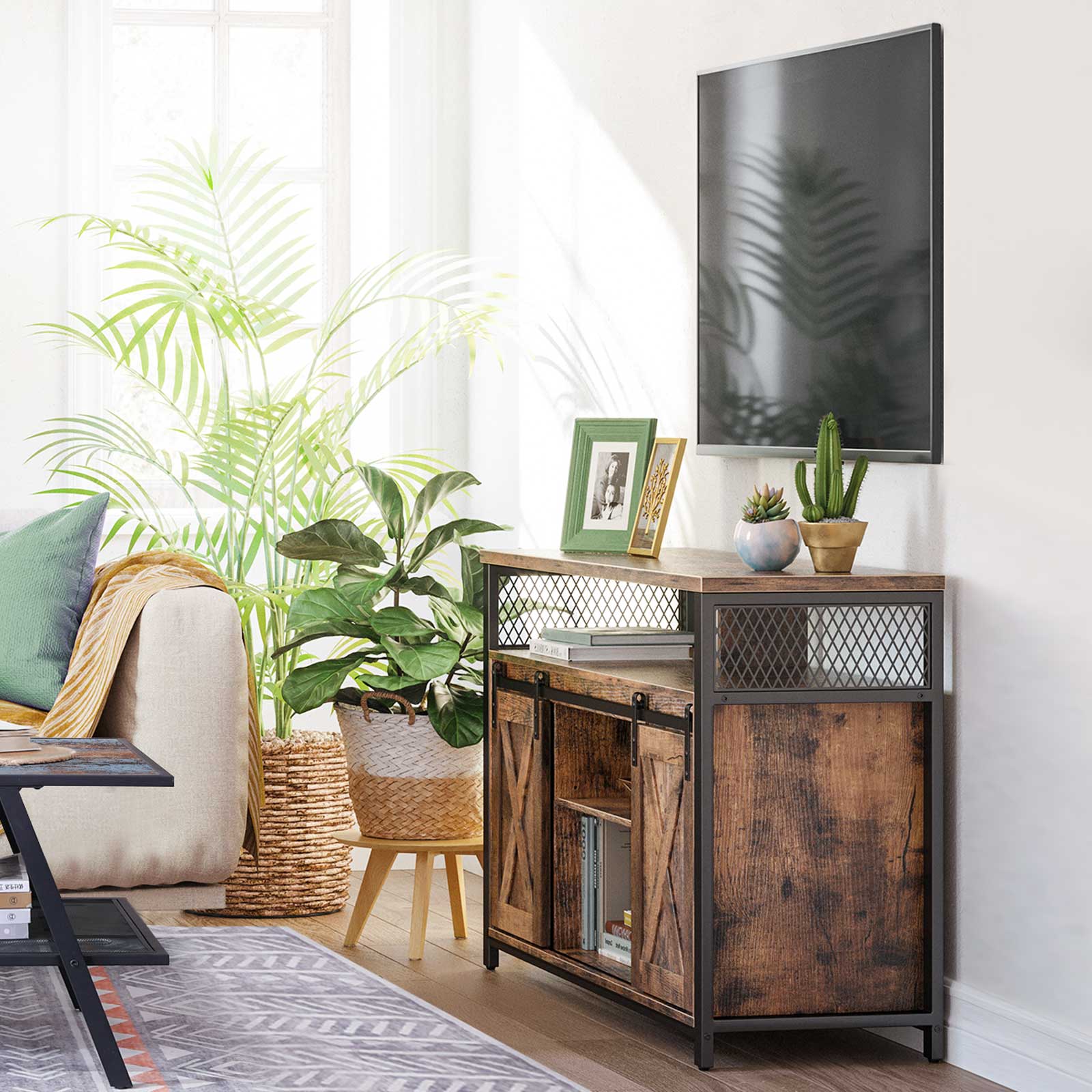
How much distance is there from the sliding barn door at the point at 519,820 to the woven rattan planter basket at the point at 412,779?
18cm

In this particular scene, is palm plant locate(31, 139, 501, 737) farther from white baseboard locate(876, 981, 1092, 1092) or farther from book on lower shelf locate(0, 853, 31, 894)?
white baseboard locate(876, 981, 1092, 1092)

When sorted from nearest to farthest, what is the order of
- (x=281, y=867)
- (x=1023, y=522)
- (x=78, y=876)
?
1. (x=1023, y=522)
2. (x=78, y=876)
3. (x=281, y=867)

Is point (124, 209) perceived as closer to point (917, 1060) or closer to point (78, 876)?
point (78, 876)

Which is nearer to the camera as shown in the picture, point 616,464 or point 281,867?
point 616,464

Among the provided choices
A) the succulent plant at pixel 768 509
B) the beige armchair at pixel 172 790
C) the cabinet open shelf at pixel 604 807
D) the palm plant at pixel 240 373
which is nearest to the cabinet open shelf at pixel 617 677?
the cabinet open shelf at pixel 604 807

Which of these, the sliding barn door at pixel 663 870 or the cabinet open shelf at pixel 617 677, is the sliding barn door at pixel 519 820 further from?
the sliding barn door at pixel 663 870

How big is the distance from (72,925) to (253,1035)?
37cm

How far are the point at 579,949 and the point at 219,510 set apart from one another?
1.98m

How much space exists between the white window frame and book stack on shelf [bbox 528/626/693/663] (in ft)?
6.64

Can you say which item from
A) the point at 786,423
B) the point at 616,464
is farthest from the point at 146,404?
the point at 786,423

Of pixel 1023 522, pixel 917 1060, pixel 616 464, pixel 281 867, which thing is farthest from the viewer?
pixel 281 867

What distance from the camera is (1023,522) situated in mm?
2781

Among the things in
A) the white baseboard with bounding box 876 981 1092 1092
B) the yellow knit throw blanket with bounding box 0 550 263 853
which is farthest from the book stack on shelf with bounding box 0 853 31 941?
the white baseboard with bounding box 876 981 1092 1092

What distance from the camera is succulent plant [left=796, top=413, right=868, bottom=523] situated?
2.94m
